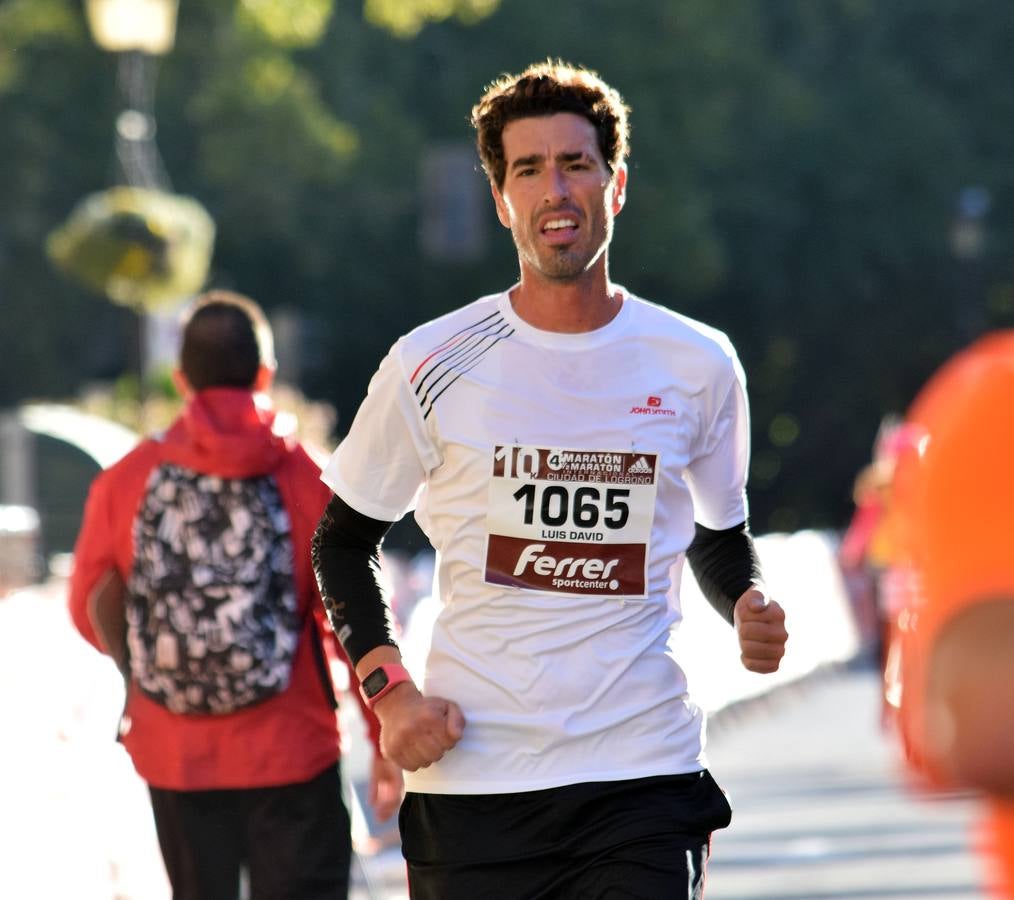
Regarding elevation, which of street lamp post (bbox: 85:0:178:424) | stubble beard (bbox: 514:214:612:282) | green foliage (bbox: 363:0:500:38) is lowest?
stubble beard (bbox: 514:214:612:282)

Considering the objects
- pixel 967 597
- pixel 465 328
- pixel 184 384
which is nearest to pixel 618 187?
pixel 465 328

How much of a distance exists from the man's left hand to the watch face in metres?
0.60

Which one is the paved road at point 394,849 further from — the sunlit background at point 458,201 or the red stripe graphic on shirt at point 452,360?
the sunlit background at point 458,201

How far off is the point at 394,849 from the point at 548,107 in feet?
20.7

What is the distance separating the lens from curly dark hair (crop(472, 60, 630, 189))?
4.67m

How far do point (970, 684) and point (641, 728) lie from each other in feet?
7.63

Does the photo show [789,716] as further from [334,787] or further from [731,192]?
[731,192]

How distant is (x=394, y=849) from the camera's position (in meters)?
10.6

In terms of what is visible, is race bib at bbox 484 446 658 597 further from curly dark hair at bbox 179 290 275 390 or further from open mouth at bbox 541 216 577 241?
curly dark hair at bbox 179 290 275 390

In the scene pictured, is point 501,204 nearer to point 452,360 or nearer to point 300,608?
point 452,360

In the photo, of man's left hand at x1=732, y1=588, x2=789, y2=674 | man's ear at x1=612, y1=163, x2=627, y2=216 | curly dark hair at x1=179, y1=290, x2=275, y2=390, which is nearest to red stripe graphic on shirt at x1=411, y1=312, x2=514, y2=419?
man's ear at x1=612, y1=163, x2=627, y2=216

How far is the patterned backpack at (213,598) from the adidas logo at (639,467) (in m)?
→ 1.44

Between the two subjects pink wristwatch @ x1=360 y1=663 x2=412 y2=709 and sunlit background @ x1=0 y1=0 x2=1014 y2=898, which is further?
sunlit background @ x1=0 y1=0 x2=1014 y2=898

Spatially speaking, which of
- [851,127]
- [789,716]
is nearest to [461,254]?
[851,127]
